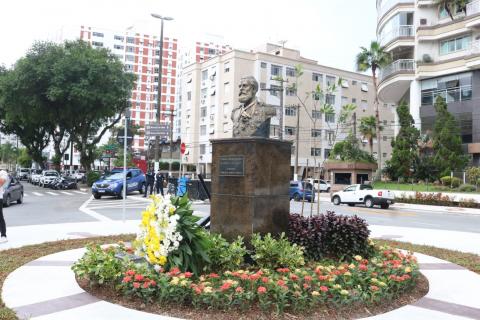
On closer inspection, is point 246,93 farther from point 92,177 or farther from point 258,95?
point 258,95

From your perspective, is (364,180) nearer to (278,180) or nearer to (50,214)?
(50,214)

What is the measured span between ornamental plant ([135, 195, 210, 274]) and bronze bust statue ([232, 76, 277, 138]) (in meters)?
1.97

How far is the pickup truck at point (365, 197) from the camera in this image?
26.0m

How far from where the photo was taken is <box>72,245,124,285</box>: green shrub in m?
5.47

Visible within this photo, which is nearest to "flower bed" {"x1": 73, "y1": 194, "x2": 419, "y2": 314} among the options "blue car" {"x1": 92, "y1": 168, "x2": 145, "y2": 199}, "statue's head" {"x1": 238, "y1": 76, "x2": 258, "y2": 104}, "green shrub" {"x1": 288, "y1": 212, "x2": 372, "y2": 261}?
"green shrub" {"x1": 288, "y1": 212, "x2": 372, "y2": 261}

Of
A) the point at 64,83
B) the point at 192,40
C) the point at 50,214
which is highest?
the point at 192,40

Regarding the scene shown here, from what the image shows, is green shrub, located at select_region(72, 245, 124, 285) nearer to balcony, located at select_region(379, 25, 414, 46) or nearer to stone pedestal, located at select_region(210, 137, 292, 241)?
stone pedestal, located at select_region(210, 137, 292, 241)

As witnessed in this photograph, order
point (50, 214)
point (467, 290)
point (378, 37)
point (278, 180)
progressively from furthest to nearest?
point (378, 37)
point (50, 214)
point (278, 180)
point (467, 290)

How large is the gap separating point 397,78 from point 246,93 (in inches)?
1418

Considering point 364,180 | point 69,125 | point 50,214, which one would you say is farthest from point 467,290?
point 69,125

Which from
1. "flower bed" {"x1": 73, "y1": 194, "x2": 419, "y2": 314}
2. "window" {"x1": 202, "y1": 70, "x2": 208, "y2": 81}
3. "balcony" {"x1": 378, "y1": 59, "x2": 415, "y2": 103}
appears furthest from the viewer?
"window" {"x1": 202, "y1": 70, "x2": 208, "y2": 81}

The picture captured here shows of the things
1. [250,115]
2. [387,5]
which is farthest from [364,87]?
[250,115]

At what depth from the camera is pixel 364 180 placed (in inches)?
1489

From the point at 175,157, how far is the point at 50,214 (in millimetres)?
53613
